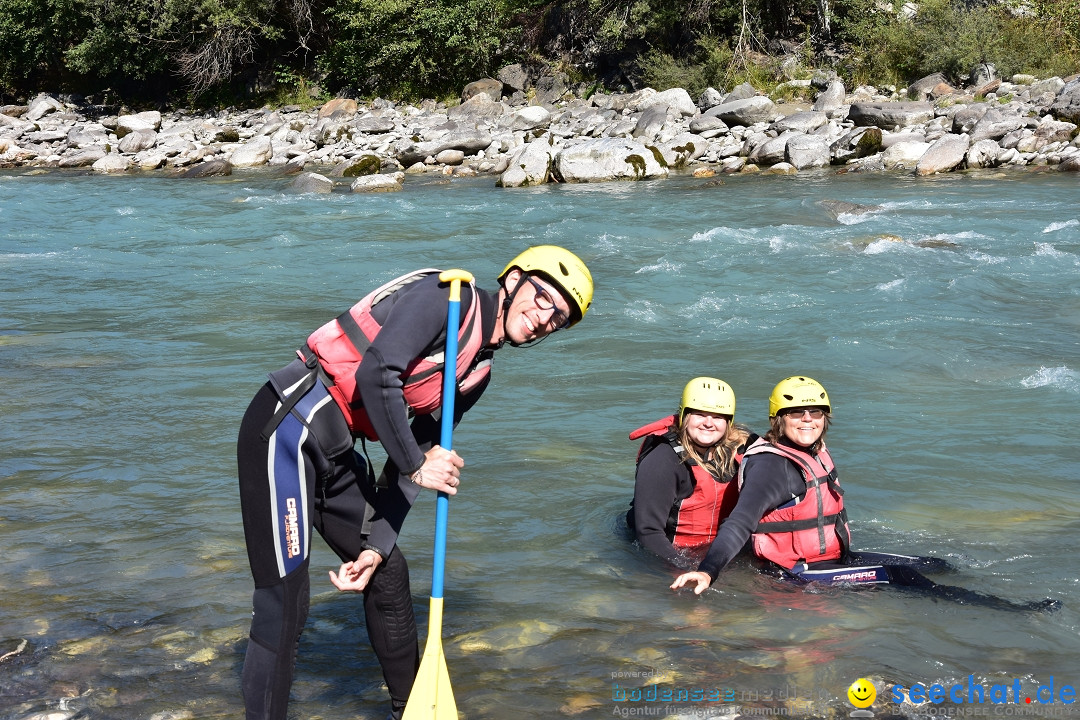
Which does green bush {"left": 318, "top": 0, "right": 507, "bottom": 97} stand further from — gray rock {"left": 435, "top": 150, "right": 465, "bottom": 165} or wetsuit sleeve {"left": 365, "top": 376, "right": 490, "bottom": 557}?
wetsuit sleeve {"left": 365, "top": 376, "right": 490, "bottom": 557}

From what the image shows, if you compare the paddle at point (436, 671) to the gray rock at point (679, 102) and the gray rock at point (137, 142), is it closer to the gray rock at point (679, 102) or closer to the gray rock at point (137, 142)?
the gray rock at point (679, 102)

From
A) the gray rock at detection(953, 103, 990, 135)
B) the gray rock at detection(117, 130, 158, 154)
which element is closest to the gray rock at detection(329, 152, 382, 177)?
the gray rock at detection(117, 130, 158, 154)

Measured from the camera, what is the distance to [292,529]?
278 cm

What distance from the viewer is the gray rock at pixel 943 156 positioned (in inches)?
682

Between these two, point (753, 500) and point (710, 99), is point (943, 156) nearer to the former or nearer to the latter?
point (710, 99)

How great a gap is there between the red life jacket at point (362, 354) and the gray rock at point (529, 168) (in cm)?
1582

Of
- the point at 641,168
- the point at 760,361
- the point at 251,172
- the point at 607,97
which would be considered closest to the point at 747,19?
the point at 607,97

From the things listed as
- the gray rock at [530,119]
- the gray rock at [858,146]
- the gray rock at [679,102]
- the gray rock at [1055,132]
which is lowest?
the gray rock at [858,146]

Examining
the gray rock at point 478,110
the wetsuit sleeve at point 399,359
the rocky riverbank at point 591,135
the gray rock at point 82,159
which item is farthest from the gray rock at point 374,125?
the wetsuit sleeve at point 399,359

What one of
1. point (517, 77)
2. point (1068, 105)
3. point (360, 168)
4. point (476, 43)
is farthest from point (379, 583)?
point (476, 43)

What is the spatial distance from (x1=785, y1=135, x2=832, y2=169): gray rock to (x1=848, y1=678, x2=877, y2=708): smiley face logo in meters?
16.2

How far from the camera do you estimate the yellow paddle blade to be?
293 cm

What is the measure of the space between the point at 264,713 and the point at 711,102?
73.1ft

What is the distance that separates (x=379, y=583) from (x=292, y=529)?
0.34 meters
